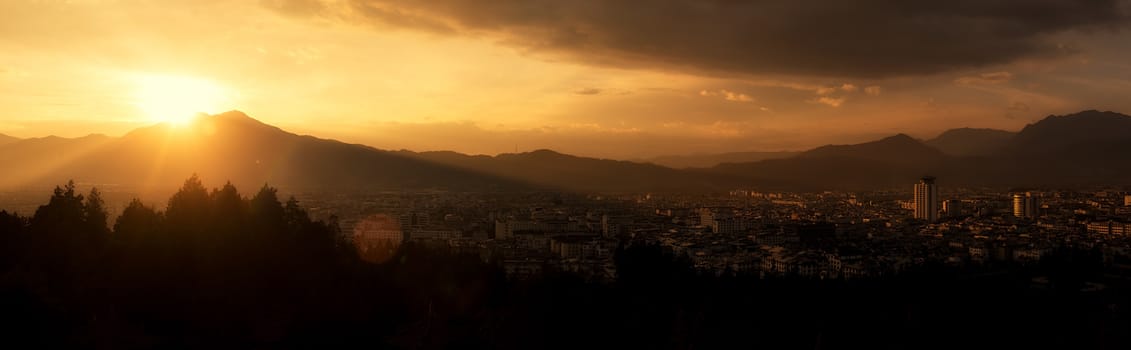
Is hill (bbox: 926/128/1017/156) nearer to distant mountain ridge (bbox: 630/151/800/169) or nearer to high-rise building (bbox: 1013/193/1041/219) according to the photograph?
distant mountain ridge (bbox: 630/151/800/169)

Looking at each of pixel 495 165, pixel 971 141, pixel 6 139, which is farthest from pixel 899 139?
pixel 6 139

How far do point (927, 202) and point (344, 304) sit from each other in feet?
194

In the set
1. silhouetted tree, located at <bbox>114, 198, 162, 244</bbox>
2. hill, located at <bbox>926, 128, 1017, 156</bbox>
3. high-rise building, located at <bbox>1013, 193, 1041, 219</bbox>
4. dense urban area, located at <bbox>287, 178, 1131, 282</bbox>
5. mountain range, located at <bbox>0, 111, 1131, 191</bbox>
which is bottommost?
dense urban area, located at <bbox>287, 178, 1131, 282</bbox>

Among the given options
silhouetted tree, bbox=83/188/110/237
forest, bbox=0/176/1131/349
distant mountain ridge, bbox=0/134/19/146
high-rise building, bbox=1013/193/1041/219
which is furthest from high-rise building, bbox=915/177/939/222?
distant mountain ridge, bbox=0/134/19/146

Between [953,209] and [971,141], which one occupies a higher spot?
[971,141]

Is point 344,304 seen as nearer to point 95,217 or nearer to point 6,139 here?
point 95,217

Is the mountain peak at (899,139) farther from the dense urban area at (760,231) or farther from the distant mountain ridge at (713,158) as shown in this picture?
the dense urban area at (760,231)

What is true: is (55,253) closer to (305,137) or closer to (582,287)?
(582,287)

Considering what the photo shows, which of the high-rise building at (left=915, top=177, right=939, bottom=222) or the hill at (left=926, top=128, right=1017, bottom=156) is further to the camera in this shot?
the hill at (left=926, top=128, right=1017, bottom=156)

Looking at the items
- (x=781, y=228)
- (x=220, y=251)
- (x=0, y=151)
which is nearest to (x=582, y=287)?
(x=220, y=251)

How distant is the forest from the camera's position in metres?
11.2

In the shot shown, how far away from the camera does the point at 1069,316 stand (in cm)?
1390

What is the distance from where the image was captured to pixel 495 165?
385ft

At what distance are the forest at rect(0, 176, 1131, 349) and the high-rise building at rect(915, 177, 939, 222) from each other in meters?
47.3
